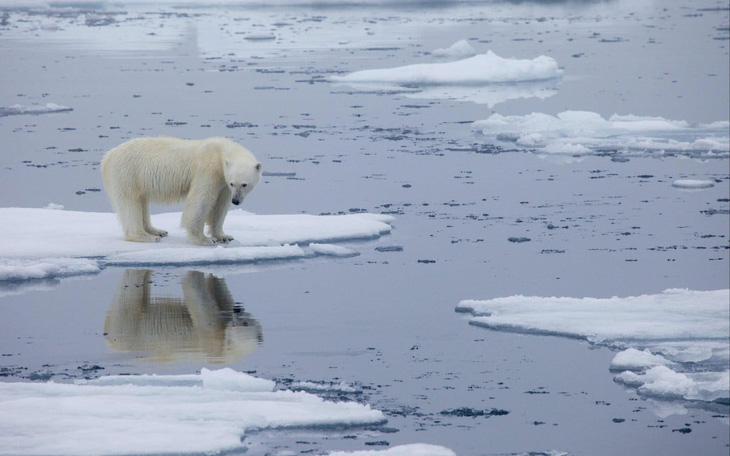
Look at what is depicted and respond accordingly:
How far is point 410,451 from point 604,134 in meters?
7.99

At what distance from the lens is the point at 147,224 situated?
693 centimetres

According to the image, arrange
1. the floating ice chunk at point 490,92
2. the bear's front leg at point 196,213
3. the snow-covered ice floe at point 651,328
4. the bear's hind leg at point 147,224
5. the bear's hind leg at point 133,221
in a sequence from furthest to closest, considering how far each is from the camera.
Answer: the floating ice chunk at point 490,92 → the bear's hind leg at point 147,224 → the bear's hind leg at point 133,221 → the bear's front leg at point 196,213 → the snow-covered ice floe at point 651,328

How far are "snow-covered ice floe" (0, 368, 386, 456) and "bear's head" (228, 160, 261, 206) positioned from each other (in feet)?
7.23

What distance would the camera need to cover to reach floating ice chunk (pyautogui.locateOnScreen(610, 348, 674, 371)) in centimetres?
450

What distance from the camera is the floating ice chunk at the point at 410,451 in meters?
3.60

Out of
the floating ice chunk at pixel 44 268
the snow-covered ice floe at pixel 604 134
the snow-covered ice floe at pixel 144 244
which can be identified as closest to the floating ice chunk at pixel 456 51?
the snow-covered ice floe at pixel 604 134

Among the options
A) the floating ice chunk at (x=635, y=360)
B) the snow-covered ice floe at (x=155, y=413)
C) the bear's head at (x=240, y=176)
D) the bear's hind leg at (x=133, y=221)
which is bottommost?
the snow-covered ice floe at (x=155, y=413)

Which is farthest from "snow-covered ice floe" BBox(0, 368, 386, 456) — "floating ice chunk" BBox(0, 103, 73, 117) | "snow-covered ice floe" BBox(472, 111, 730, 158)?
"floating ice chunk" BBox(0, 103, 73, 117)

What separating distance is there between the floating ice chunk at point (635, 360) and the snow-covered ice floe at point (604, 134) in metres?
5.88

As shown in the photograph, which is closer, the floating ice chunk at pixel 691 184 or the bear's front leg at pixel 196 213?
the bear's front leg at pixel 196 213

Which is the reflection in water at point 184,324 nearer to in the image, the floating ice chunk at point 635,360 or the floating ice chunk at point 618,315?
the floating ice chunk at point 618,315

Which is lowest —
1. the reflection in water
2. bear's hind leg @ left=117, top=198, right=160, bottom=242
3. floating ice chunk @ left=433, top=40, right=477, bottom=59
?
the reflection in water

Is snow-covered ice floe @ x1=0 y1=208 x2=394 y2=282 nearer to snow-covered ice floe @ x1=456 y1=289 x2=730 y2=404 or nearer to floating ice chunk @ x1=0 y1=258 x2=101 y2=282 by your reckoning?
floating ice chunk @ x1=0 y1=258 x2=101 y2=282

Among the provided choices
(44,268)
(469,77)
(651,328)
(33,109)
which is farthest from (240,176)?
→ (469,77)
